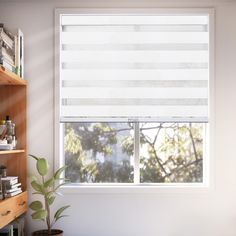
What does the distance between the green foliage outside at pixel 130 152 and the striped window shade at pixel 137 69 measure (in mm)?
142

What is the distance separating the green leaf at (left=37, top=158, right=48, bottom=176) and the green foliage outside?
0.38m

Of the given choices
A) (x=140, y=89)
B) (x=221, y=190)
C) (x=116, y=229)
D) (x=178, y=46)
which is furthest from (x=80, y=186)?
(x=178, y=46)

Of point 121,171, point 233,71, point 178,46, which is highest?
point 178,46

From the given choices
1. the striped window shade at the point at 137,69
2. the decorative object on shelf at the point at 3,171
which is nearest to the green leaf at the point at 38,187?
the decorative object on shelf at the point at 3,171

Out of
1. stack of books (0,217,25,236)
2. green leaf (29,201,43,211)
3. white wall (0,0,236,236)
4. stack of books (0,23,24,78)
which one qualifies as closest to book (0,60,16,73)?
stack of books (0,23,24,78)

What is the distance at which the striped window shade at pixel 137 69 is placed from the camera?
359 cm

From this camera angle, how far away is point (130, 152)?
145 inches

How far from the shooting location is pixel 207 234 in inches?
140

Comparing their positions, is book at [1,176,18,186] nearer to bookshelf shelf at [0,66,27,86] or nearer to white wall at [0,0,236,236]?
white wall at [0,0,236,236]

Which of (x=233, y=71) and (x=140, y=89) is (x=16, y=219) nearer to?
(x=140, y=89)

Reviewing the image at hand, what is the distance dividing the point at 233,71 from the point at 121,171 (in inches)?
50.1

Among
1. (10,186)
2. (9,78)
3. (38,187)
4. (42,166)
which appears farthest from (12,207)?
(9,78)

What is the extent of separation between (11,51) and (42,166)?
92cm

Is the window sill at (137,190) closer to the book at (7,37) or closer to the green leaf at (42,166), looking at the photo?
the green leaf at (42,166)
